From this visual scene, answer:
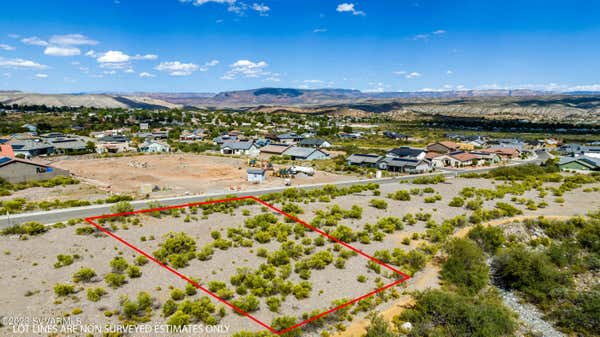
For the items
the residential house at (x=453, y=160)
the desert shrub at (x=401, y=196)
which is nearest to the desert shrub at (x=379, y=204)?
the desert shrub at (x=401, y=196)

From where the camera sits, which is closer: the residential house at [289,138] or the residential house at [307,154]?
the residential house at [307,154]

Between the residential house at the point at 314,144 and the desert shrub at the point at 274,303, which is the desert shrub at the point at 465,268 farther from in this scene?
the residential house at the point at 314,144

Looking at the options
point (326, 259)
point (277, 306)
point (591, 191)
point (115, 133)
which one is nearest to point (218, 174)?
point (326, 259)

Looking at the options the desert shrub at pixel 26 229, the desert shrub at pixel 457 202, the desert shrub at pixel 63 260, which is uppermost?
the desert shrub at pixel 26 229

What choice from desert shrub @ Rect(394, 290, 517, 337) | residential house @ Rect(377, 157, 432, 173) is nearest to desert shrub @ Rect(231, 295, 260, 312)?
desert shrub @ Rect(394, 290, 517, 337)

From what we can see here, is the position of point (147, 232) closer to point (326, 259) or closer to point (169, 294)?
point (169, 294)

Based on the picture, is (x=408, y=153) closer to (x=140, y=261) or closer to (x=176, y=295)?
(x=140, y=261)
